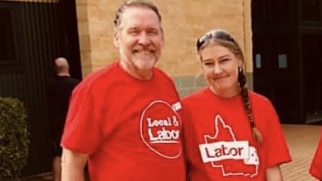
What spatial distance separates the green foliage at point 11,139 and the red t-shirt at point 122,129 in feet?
12.2

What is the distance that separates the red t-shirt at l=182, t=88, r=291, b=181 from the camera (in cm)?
237

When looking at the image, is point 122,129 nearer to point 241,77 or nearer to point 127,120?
point 127,120

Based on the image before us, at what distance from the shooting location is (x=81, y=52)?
7.45 metres

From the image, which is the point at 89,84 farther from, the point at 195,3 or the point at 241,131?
the point at 195,3

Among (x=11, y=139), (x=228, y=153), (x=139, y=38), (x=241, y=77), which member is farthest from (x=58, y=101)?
(x=139, y=38)

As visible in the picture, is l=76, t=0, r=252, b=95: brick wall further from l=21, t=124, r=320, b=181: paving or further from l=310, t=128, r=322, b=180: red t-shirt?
l=310, t=128, r=322, b=180: red t-shirt

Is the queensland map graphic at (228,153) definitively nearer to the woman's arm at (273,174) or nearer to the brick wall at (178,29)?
the woman's arm at (273,174)

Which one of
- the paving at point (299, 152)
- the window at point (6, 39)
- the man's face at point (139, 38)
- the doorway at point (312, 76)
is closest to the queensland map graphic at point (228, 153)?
the man's face at point (139, 38)

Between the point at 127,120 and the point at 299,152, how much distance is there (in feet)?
24.5

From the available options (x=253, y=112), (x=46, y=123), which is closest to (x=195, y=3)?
(x=46, y=123)

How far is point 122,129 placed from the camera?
2.15 meters

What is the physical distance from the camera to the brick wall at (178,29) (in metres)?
7.35

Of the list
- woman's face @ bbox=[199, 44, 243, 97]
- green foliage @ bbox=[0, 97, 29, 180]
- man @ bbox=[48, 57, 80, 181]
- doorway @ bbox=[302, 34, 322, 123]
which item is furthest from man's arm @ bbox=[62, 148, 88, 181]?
doorway @ bbox=[302, 34, 322, 123]

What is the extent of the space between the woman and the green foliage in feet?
12.0
